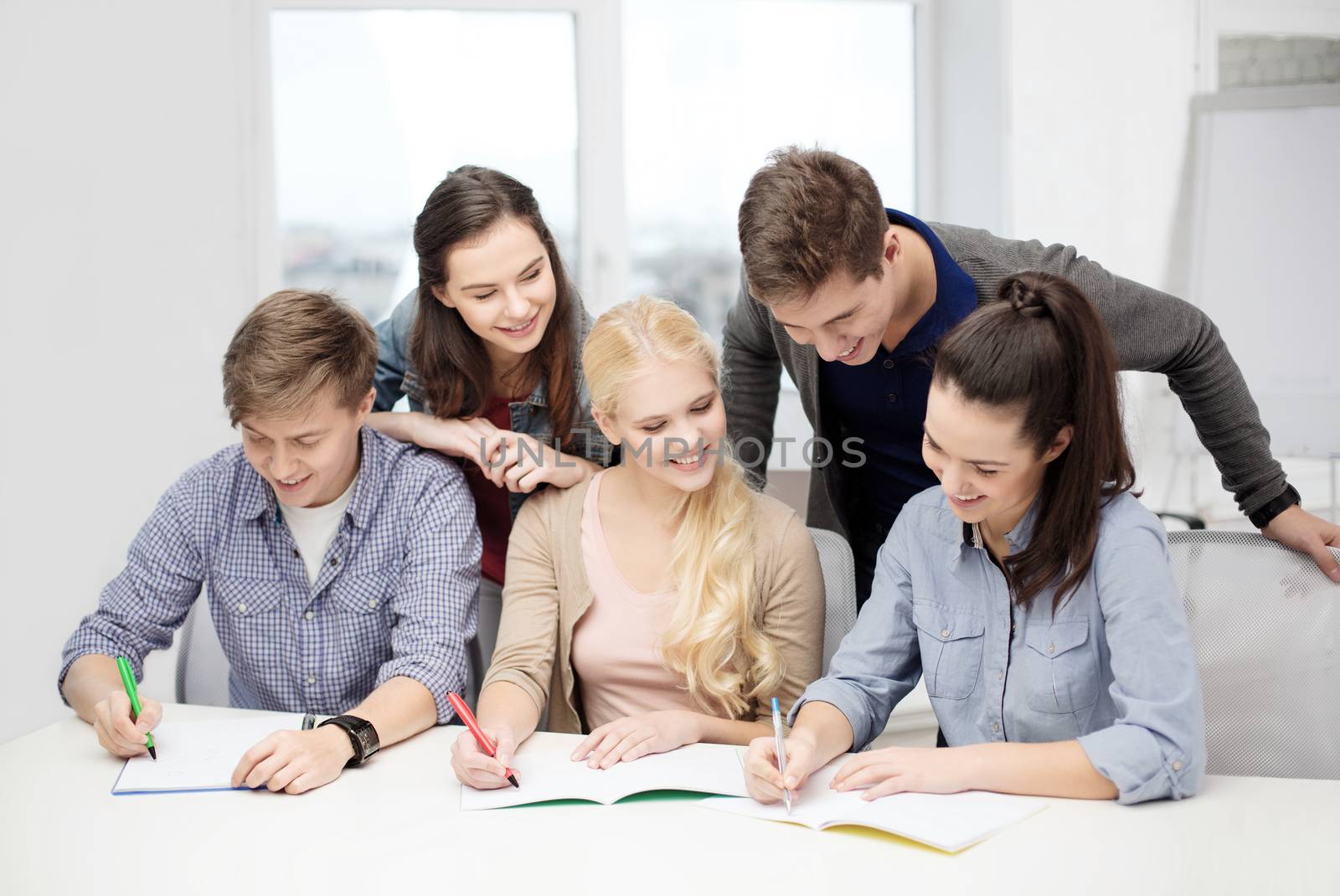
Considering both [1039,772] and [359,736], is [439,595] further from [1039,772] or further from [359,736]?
[1039,772]

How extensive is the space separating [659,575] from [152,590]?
727mm

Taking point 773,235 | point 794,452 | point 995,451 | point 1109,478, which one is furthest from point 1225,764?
point 794,452

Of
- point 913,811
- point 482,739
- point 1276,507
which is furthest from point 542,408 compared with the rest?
point 1276,507

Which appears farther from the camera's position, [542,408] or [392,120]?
[392,120]

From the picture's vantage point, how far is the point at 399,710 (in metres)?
1.38

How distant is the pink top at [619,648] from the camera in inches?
61.6

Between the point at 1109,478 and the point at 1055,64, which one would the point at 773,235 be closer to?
the point at 1109,478

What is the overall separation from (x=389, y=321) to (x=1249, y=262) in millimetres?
2588

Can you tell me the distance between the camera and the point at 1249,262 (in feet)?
10.8

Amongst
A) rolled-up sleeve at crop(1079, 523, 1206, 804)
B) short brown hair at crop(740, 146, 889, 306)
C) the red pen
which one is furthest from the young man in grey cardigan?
the red pen

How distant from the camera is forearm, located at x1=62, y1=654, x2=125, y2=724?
1.46 metres

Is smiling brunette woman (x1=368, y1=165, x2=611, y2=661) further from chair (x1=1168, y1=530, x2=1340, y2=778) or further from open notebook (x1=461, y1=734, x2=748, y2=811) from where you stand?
chair (x1=1168, y1=530, x2=1340, y2=778)

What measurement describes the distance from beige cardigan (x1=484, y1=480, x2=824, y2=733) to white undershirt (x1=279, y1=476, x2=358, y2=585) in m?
0.26

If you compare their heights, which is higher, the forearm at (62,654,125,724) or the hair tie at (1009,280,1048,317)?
the hair tie at (1009,280,1048,317)
